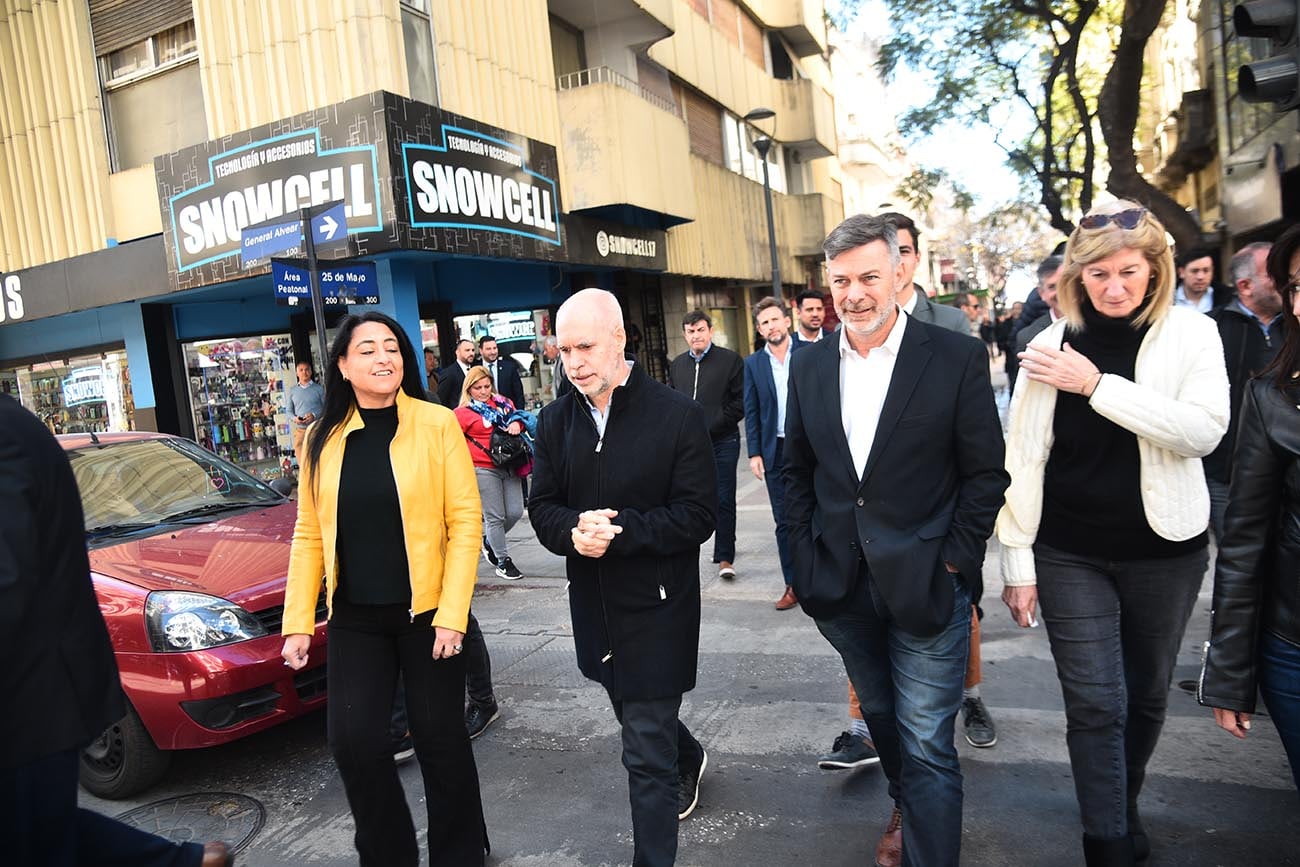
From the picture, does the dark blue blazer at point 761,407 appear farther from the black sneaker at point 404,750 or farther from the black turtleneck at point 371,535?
the black turtleneck at point 371,535

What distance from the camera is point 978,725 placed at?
3.88m

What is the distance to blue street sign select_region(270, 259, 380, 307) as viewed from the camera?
6.57 metres

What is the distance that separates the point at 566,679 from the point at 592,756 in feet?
3.42

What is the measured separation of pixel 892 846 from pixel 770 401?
11.3 ft

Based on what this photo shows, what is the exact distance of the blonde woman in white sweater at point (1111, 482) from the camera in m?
2.62

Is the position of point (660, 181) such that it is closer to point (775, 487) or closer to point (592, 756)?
A: point (775, 487)

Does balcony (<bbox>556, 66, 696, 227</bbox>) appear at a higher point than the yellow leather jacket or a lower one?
higher

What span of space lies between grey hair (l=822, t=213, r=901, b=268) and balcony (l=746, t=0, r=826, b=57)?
22.3 m

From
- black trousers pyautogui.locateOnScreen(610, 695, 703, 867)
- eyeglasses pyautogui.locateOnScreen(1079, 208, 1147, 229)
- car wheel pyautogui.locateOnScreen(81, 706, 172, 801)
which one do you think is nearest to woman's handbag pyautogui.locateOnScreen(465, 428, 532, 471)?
car wheel pyautogui.locateOnScreen(81, 706, 172, 801)

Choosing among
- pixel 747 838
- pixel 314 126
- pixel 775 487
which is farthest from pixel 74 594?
pixel 314 126

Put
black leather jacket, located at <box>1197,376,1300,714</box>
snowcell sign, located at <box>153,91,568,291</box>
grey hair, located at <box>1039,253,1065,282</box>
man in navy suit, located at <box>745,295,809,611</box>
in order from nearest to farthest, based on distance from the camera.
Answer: black leather jacket, located at <box>1197,376,1300,714</box> → grey hair, located at <box>1039,253,1065,282</box> → man in navy suit, located at <box>745,295,809,611</box> → snowcell sign, located at <box>153,91,568,291</box>

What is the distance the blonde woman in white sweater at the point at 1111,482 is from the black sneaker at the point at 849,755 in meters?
1.09

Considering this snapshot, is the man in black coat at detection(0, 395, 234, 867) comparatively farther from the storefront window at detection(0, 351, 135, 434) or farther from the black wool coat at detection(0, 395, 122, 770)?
the storefront window at detection(0, 351, 135, 434)

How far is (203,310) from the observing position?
14078mm
